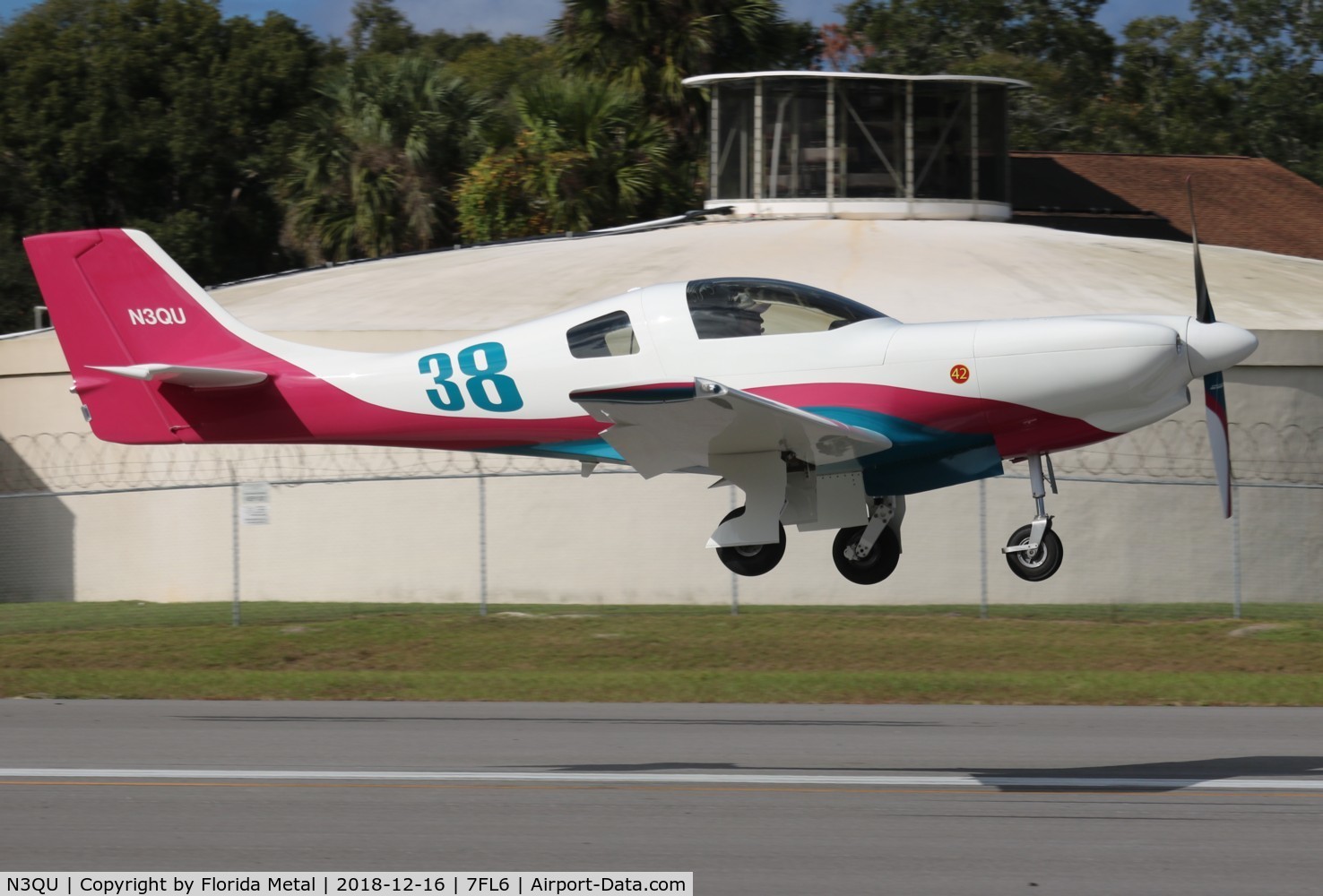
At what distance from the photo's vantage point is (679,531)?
2569 cm

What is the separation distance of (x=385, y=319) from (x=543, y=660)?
26.1 ft

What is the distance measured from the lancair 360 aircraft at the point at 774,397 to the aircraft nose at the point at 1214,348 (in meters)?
0.02

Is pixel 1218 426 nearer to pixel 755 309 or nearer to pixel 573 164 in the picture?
pixel 755 309

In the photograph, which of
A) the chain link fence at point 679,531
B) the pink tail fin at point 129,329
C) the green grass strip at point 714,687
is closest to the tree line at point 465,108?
the chain link fence at point 679,531

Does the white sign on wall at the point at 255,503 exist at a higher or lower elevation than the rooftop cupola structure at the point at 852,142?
lower

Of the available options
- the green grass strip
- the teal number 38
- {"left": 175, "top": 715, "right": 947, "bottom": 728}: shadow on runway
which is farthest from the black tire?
the green grass strip

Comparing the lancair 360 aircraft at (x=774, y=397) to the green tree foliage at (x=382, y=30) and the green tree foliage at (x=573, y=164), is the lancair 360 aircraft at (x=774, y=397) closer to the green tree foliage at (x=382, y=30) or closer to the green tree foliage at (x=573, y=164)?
the green tree foliage at (x=573, y=164)

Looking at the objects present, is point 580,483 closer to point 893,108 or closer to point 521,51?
point 893,108

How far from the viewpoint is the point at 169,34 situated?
193 ft

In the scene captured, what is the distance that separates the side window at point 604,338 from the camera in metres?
12.8

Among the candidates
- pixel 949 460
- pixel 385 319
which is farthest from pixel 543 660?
pixel 949 460

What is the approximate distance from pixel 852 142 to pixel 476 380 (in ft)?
68.1

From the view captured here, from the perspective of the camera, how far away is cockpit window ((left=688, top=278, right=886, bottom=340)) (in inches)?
498

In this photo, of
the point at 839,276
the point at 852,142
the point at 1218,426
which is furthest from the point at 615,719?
the point at 852,142
